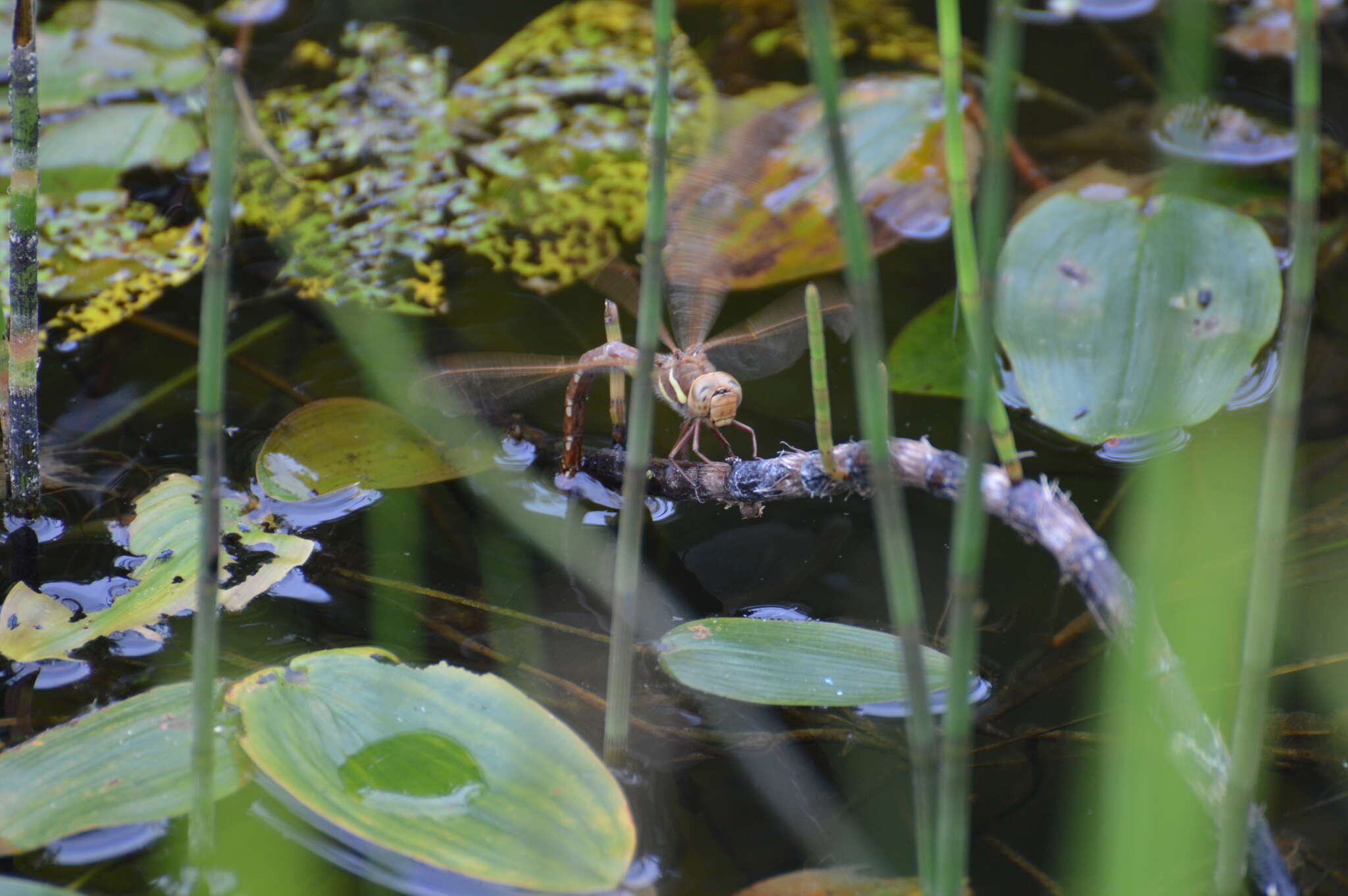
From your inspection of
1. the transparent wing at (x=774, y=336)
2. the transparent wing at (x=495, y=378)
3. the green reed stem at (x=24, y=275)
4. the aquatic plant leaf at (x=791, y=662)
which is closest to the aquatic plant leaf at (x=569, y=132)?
the transparent wing at (x=495, y=378)

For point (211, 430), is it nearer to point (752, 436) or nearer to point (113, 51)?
point (752, 436)

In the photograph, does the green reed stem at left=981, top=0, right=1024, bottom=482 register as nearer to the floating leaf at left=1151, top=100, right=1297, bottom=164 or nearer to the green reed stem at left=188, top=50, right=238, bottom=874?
the green reed stem at left=188, top=50, right=238, bottom=874

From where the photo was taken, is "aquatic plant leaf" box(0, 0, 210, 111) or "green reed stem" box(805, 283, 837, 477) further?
"aquatic plant leaf" box(0, 0, 210, 111)

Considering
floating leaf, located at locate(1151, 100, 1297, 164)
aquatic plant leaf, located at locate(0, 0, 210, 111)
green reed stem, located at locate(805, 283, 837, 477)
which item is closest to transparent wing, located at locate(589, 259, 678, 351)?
green reed stem, located at locate(805, 283, 837, 477)

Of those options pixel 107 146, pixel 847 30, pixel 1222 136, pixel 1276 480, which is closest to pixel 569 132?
pixel 847 30

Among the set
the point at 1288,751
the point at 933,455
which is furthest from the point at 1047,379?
the point at 1288,751
